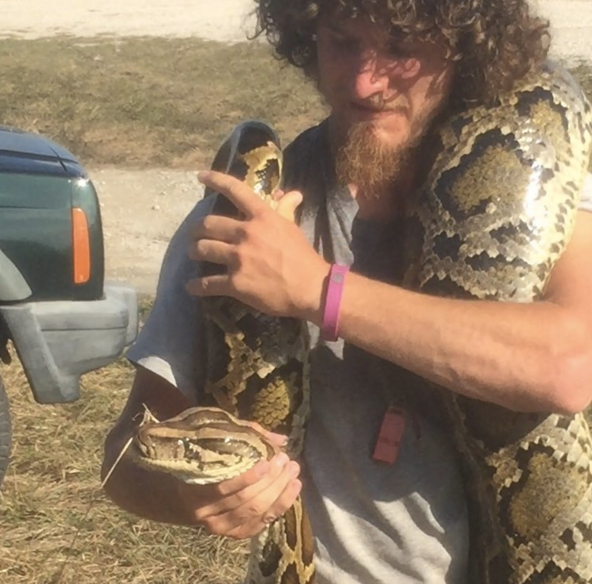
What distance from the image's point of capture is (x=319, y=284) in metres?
2.64

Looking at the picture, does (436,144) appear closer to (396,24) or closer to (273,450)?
(396,24)

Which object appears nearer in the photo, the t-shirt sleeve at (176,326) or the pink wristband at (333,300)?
the pink wristband at (333,300)

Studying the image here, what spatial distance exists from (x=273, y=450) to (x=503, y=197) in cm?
91

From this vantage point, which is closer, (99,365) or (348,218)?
(348,218)

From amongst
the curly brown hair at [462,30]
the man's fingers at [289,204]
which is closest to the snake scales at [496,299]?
the curly brown hair at [462,30]

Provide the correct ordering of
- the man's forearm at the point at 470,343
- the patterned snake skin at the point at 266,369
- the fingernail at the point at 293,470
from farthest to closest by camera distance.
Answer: the patterned snake skin at the point at 266,369, the fingernail at the point at 293,470, the man's forearm at the point at 470,343

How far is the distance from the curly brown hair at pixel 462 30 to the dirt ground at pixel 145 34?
24 centimetres

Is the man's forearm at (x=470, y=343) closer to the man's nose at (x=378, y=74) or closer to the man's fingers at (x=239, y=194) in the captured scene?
the man's fingers at (x=239, y=194)

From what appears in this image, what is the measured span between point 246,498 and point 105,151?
32.0 ft

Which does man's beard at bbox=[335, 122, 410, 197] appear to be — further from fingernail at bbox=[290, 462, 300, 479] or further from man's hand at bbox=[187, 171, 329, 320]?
fingernail at bbox=[290, 462, 300, 479]

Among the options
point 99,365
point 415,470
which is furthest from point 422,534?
point 99,365

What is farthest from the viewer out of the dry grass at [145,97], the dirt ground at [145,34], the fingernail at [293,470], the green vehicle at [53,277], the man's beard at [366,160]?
the dry grass at [145,97]

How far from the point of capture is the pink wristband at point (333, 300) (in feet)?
8.63

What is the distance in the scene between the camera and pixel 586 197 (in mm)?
3090
